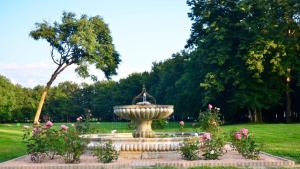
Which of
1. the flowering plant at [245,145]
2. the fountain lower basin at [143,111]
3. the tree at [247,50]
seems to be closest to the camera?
the flowering plant at [245,145]

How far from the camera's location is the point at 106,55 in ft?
138

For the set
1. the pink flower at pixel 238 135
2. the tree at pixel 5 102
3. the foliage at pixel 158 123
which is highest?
the tree at pixel 5 102

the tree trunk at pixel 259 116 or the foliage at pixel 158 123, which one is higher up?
the tree trunk at pixel 259 116

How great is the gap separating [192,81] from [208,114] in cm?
2774

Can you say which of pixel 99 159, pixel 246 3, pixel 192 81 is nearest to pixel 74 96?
pixel 192 81

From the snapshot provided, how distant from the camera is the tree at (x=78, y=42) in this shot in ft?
133

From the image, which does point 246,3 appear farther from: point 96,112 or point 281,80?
point 96,112

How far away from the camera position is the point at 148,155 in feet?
44.2

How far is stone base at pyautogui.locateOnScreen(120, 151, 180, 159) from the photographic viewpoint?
13484 millimetres

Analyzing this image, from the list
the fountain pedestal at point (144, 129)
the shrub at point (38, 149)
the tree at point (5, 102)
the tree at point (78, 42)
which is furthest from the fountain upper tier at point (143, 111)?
the tree at point (5, 102)

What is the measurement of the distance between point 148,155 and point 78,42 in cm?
2806

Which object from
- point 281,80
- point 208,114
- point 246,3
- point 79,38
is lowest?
point 208,114

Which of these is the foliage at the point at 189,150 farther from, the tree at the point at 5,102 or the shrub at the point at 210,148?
the tree at the point at 5,102

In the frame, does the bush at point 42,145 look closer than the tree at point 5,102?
Yes
